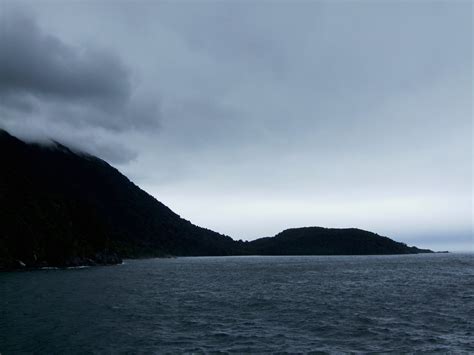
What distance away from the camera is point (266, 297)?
6825 centimetres

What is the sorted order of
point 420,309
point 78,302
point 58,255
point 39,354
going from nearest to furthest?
1. point 39,354
2. point 420,309
3. point 78,302
4. point 58,255

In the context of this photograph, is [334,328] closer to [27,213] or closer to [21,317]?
[21,317]

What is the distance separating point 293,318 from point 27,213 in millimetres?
170169

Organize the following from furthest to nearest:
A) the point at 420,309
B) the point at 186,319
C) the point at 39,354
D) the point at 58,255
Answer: the point at 58,255 → the point at 420,309 → the point at 186,319 → the point at 39,354

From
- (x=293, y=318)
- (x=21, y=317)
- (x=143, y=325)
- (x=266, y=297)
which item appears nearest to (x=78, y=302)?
(x=21, y=317)

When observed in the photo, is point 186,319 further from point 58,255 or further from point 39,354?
point 58,255

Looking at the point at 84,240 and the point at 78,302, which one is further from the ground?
the point at 84,240

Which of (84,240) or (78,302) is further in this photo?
(84,240)

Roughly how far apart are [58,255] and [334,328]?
15434 centimetres

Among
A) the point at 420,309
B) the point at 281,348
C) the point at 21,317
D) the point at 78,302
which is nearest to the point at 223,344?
the point at 281,348

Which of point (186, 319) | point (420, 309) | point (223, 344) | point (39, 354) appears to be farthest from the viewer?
point (420, 309)

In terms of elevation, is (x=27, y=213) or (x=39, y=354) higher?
(x=27, y=213)

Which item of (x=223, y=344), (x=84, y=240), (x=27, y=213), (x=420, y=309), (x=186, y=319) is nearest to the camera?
(x=223, y=344)

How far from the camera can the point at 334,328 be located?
1646 inches
